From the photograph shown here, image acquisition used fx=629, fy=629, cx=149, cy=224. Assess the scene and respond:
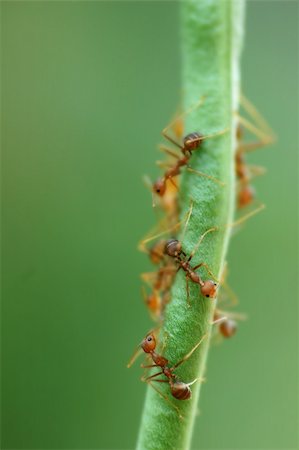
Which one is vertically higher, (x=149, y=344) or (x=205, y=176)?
(x=205, y=176)

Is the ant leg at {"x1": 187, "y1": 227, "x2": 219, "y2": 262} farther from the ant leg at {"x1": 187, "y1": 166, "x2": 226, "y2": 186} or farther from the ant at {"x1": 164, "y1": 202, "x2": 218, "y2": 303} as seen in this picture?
the ant leg at {"x1": 187, "y1": 166, "x2": 226, "y2": 186}

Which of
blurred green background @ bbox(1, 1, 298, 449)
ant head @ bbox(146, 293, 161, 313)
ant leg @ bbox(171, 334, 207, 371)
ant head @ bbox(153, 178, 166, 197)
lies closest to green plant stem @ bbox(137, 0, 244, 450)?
ant leg @ bbox(171, 334, 207, 371)

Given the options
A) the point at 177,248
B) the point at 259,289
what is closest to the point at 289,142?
the point at 259,289

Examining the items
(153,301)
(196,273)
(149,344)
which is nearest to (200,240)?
(196,273)

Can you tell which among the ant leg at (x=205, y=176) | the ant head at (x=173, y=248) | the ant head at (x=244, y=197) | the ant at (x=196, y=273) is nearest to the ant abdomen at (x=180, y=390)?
the ant at (x=196, y=273)

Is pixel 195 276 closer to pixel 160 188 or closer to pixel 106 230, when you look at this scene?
pixel 160 188

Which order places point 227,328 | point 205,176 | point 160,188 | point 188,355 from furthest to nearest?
point 227,328 → point 160,188 → point 205,176 → point 188,355

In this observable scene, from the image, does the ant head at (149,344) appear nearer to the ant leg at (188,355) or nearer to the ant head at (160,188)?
the ant leg at (188,355)
